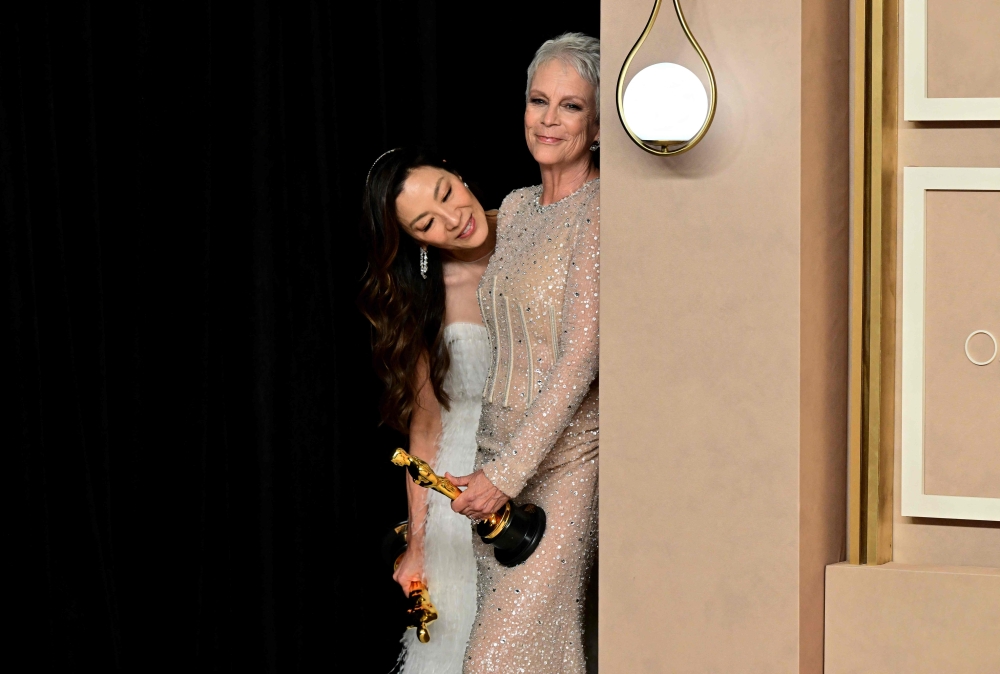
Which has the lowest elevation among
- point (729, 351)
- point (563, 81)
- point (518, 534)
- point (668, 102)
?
point (518, 534)

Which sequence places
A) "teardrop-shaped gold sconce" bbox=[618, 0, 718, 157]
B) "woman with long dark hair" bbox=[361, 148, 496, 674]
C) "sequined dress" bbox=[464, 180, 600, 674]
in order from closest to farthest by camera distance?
"teardrop-shaped gold sconce" bbox=[618, 0, 718, 157], "sequined dress" bbox=[464, 180, 600, 674], "woman with long dark hair" bbox=[361, 148, 496, 674]

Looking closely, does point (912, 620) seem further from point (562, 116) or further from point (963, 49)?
point (562, 116)

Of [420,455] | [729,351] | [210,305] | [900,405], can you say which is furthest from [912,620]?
[210,305]

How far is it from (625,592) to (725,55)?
2.76ft

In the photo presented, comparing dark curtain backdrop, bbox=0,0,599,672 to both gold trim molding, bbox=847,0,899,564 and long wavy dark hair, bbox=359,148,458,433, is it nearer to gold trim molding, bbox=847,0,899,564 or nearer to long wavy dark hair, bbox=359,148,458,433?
long wavy dark hair, bbox=359,148,458,433

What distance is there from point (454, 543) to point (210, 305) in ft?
2.82

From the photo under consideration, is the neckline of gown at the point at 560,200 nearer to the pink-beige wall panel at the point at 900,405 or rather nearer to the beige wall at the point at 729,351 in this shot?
the beige wall at the point at 729,351

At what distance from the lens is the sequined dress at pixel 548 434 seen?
181cm

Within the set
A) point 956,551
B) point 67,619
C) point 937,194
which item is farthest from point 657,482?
point 67,619

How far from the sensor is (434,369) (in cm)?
235

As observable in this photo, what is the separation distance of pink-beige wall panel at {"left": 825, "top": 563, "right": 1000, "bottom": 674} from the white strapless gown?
0.98m

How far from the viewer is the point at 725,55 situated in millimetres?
1531

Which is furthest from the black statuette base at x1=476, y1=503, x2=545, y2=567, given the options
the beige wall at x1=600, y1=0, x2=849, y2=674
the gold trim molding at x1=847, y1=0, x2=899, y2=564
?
the gold trim molding at x1=847, y1=0, x2=899, y2=564

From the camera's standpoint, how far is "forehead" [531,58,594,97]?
1948mm
